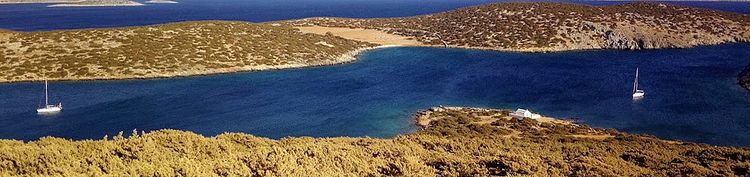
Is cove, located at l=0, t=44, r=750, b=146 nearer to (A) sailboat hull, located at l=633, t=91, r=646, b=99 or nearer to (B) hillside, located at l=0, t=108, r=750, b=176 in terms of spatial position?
(A) sailboat hull, located at l=633, t=91, r=646, b=99

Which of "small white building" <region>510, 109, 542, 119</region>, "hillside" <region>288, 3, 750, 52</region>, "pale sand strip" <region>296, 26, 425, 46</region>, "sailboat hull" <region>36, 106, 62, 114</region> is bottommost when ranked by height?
"sailboat hull" <region>36, 106, 62, 114</region>

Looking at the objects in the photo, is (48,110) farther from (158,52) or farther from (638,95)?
(638,95)

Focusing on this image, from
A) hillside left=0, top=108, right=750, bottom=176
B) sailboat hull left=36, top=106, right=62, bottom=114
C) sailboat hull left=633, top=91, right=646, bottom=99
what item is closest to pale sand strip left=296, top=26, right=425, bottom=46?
sailboat hull left=633, top=91, right=646, bottom=99

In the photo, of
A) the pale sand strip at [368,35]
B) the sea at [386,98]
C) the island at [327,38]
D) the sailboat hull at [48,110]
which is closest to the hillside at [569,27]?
the island at [327,38]

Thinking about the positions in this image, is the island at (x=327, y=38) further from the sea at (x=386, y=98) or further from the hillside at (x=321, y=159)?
the hillside at (x=321, y=159)

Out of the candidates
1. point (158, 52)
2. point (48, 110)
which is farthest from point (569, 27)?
point (48, 110)

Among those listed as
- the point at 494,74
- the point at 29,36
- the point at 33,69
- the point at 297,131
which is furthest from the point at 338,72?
the point at 29,36

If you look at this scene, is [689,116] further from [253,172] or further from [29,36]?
[29,36]
